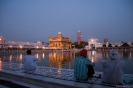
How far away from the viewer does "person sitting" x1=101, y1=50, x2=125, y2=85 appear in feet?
12.9

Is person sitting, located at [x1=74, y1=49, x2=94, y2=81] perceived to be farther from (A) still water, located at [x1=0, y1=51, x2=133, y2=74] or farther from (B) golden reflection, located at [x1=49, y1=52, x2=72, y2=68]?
(B) golden reflection, located at [x1=49, y1=52, x2=72, y2=68]

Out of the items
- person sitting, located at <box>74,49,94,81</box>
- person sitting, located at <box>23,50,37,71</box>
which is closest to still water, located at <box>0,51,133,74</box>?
person sitting, located at <box>74,49,94,81</box>

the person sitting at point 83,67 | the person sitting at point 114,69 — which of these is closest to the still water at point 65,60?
the person sitting at point 83,67

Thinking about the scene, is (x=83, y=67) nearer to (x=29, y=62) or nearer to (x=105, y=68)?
(x=105, y=68)

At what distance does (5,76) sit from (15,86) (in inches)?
68.0

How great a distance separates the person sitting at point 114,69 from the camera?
394 cm

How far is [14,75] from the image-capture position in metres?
5.89

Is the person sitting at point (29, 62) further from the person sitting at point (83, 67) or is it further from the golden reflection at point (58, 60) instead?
the golden reflection at point (58, 60)

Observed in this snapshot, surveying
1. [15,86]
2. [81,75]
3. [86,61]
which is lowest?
[15,86]

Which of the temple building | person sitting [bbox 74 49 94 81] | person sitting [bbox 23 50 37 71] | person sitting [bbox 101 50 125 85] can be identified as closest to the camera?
person sitting [bbox 101 50 125 85]

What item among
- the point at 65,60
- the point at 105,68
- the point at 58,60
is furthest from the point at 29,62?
the point at 58,60

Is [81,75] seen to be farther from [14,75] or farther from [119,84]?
[14,75]

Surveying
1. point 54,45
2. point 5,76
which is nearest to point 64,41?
point 54,45

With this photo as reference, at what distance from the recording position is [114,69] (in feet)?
13.0
